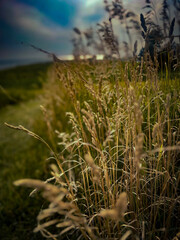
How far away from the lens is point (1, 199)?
106 inches

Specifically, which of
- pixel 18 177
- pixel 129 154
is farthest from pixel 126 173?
pixel 18 177

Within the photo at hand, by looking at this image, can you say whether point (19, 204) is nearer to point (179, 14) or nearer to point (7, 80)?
point (179, 14)

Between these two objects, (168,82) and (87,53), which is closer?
(168,82)

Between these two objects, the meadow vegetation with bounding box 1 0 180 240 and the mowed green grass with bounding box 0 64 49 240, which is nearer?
the meadow vegetation with bounding box 1 0 180 240

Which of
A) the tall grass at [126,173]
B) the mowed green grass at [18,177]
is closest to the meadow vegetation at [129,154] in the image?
the tall grass at [126,173]

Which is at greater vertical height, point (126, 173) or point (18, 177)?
point (126, 173)

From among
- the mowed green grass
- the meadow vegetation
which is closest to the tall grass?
the meadow vegetation

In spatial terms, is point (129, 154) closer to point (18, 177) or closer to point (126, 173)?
point (126, 173)

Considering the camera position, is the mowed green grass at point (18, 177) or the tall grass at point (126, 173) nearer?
the tall grass at point (126, 173)

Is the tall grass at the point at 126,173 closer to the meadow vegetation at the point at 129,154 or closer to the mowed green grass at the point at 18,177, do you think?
the meadow vegetation at the point at 129,154

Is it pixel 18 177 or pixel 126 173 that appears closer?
pixel 126 173

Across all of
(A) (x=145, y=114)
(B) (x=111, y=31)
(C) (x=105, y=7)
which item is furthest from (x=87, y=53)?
(A) (x=145, y=114)

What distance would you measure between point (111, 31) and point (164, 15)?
39 centimetres

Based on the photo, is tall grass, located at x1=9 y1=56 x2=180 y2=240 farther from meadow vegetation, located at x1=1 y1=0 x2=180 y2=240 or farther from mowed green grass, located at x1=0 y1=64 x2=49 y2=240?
mowed green grass, located at x1=0 y1=64 x2=49 y2=240
